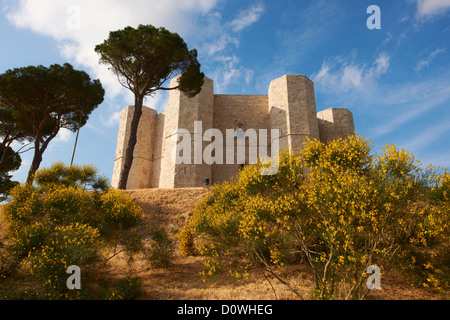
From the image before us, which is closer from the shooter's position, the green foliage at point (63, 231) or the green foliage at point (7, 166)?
the green foliage at point (63, 231)

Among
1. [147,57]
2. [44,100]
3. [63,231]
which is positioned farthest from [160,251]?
[44,100]

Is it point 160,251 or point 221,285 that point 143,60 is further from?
point 221,285

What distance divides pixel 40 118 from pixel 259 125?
1458 cm

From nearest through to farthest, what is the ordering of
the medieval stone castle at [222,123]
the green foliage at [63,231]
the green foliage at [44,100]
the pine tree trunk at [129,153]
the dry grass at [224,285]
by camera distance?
1. the green foliage at [63,231]
2. the dry grass at [224,285]
3. the pine tree trunk at [129,153]
4. the green foliage at [44,100]
5. the medieval stone castle at [222,123]

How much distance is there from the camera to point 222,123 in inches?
762

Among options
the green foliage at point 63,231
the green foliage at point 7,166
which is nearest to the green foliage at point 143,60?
the green foliage at point 63,231

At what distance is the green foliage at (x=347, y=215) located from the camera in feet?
13.1

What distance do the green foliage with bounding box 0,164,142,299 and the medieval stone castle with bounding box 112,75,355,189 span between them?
Result: 8.53 meters

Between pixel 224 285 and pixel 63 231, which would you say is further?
pixel 224 285

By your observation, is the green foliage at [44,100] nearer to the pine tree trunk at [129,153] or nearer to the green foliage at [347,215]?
the pine tree trunk at [129,153]

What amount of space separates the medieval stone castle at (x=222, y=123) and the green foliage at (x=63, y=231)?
8526mm

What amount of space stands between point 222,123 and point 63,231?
15069 millimetres

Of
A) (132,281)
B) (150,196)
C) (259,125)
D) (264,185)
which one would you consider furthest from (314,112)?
(132,281)
